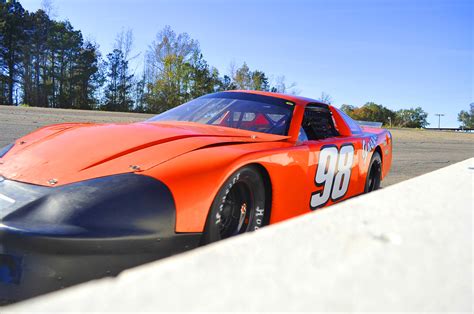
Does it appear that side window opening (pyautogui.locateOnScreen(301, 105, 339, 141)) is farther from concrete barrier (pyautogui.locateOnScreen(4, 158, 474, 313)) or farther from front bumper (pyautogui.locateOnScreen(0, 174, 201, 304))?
concrete barrier (pyautogui.locateOnScreen(4, 158, 474, 313))

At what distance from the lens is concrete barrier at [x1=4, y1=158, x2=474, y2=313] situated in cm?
58

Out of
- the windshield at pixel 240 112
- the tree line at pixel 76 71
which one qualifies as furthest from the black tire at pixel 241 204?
the tree line at pixel 76 71

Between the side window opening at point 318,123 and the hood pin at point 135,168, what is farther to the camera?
the side window opening at point 318,123

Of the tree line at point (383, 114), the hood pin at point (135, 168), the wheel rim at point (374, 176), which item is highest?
the tree line at point (383, 114)

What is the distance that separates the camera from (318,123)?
153 inches

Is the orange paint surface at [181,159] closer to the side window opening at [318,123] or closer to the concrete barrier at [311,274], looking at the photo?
the side window opening at [318,123]

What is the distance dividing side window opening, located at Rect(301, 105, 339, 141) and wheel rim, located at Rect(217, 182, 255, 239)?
1.16 m

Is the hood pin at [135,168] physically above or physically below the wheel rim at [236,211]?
above

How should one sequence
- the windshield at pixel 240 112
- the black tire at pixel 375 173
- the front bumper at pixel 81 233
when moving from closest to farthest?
the front bumper at pixel 81 233 < the windshield at pixel 240 112 < the black tire at pixel 375 173

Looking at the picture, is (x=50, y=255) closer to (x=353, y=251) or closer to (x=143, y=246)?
(x=143, y=246)

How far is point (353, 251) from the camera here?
0.76m

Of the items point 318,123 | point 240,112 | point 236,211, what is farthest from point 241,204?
point 318,123

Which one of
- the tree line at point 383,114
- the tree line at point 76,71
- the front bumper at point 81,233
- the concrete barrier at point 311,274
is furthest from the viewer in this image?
the tree line at point 383,114

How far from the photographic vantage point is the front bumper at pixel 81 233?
173 cm
